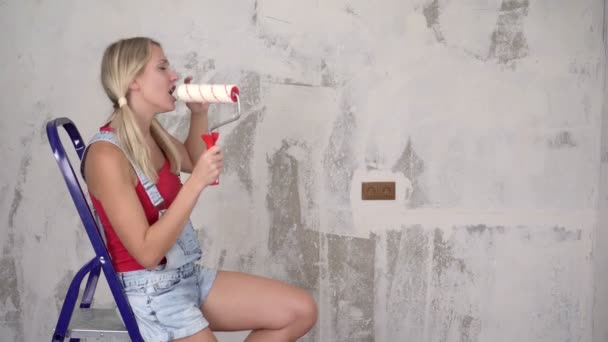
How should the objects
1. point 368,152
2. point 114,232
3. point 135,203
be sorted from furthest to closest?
1. point 368,152
2. point 114,232
3. point 135,203

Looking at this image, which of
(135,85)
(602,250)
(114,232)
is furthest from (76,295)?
(602,250)

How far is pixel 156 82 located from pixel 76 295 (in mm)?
555

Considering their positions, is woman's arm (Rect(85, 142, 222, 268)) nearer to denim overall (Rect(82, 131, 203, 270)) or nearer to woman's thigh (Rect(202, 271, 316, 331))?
denim overall (Rect(82, 131, 203, 270))

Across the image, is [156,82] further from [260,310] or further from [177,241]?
[260,310]

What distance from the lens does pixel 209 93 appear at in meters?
1.55

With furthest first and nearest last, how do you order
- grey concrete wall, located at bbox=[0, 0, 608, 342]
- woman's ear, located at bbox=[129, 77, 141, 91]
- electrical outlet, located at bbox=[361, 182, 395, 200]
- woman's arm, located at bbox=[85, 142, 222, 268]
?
1. electrical outlet, located at bbox=[361, 182, 395, 200]
2. grey concrete wall, located at bbox=[0, 0, 608, 342]
3. woman's ear, located at bbox=[129, 77, 141, 91]
4. woman's arm, located at bbox=[85, 142, 222, 268]

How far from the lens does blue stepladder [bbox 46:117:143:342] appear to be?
1451 millimetres

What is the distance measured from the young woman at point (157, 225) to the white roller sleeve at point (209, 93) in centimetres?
8

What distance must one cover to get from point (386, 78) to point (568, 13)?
0.71m

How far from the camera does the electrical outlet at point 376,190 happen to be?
7.91 ft

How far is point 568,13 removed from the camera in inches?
92.7

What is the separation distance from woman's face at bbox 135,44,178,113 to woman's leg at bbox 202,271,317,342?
19.1 inches

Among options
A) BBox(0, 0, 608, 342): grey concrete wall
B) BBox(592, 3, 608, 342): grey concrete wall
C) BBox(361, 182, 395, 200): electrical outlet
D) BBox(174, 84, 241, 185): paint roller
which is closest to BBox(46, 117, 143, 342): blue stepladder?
BBox(174, 84, 241, 185): paint roller

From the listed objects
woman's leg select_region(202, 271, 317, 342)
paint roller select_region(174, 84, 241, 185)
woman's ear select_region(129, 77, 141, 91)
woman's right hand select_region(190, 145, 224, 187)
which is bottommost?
woman's leg select_region(202, 271, 317, 342)
